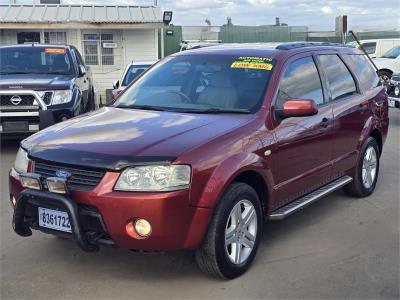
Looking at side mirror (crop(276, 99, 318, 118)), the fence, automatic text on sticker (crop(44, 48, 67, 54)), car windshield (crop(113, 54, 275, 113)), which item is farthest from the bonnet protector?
the fence

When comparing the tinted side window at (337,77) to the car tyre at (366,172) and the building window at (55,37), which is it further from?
the building window at (55,37)

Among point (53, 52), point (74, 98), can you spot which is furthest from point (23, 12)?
point (74, 98)

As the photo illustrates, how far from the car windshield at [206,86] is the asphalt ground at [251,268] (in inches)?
48.6

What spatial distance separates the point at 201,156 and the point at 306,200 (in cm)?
159

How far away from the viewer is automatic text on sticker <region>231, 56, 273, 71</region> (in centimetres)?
470

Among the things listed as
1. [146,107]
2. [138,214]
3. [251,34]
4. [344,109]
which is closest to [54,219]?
[138,214]

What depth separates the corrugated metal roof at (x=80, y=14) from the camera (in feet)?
57.7

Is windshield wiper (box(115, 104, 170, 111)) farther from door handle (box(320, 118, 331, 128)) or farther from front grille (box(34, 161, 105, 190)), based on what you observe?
door handle (box(320, 118, 331, 128))

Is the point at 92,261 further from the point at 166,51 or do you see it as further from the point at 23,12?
the point at 166,51

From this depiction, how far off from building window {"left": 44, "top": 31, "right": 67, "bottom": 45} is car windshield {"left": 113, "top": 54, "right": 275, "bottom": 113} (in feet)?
46.4

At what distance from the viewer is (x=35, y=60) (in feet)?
32.0

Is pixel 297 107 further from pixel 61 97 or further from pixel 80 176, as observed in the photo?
pixel 61 97

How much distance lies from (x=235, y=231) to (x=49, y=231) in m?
1.31

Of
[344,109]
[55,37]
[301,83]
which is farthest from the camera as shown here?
[55,37]
